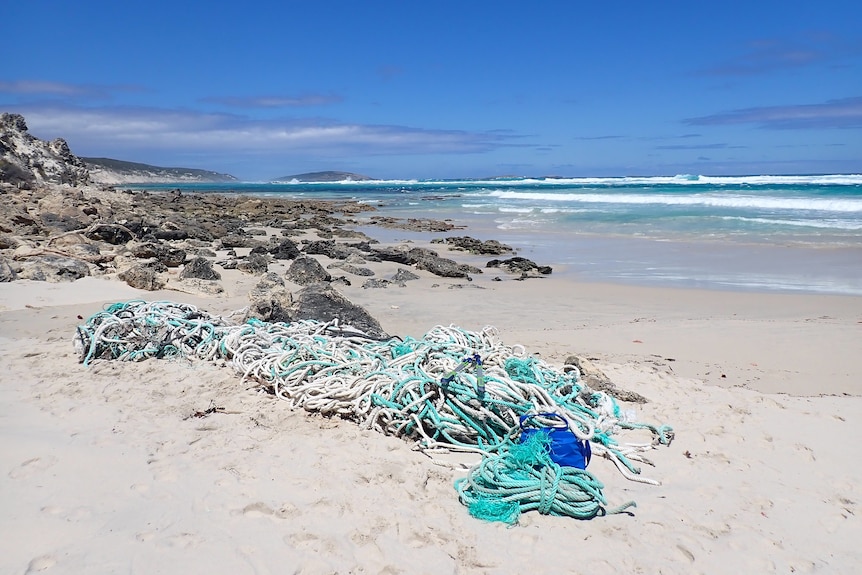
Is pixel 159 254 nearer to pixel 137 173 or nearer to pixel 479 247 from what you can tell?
pixel 479 247

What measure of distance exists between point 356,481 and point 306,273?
6.20 metres

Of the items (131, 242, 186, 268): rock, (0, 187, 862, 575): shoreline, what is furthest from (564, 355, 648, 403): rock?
(131, 242, 186, 268): rock

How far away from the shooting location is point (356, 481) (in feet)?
9.63

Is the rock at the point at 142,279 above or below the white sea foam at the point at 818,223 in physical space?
below

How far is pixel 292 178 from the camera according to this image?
16575 centimetres

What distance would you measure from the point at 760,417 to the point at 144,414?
3.96 meters

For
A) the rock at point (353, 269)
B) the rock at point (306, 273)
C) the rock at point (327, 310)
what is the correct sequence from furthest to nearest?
the rock at point (353, 269)
the rock at point (306, 273)
the rock at point (327, 310)

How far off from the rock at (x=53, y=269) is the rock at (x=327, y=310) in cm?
407

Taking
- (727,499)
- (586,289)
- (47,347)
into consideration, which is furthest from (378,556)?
(586,289)

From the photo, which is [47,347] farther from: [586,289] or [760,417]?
[586,289]

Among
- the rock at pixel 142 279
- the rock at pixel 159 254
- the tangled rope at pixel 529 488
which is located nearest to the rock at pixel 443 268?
the rock at pixel 159 254

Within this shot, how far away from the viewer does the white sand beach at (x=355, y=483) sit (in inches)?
93.2

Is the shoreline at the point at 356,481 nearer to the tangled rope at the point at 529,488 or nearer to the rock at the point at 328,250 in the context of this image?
the tangled rope at the point at 529,488

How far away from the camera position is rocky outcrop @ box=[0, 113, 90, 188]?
74.5 feet
